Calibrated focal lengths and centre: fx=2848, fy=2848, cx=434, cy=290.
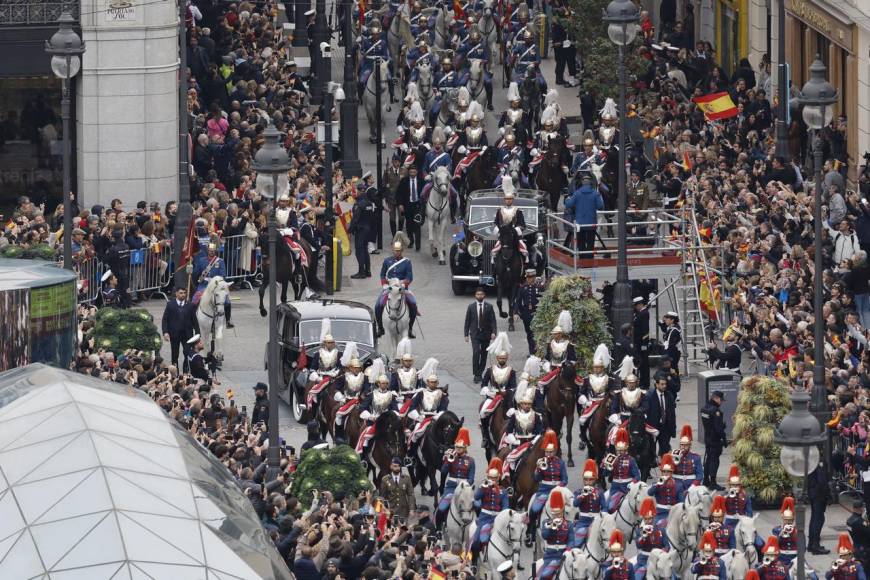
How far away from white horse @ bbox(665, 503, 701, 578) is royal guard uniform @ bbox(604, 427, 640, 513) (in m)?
1.57

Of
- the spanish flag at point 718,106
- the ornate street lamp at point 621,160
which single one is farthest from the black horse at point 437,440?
the spanish flag at point 718,106

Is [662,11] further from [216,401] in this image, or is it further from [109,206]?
[216,401]

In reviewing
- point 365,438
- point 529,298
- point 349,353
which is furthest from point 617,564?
point 529,298

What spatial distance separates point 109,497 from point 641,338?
78.7 ft

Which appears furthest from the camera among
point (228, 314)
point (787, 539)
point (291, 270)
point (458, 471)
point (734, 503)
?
point (291, 270)

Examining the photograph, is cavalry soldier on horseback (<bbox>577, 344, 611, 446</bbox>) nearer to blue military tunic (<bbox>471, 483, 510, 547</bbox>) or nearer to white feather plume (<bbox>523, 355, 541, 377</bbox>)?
white feather plume (<bbox>523, 355, 541, 377</bbox>)

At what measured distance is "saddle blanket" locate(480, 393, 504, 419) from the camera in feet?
126

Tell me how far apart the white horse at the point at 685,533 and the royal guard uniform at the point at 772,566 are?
1.71 m

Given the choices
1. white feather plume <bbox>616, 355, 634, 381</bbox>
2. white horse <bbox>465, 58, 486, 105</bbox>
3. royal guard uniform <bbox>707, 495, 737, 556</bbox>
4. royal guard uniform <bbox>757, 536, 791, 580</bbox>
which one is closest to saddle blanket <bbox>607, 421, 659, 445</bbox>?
white feather plume <bbox>616, 355, 634, 381</bbox>

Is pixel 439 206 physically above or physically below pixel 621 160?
below

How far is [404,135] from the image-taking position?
5488cm

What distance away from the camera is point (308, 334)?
41719 mm

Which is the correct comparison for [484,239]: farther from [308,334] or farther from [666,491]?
[666,491]

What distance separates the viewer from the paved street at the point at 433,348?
4034 cm
